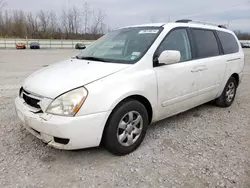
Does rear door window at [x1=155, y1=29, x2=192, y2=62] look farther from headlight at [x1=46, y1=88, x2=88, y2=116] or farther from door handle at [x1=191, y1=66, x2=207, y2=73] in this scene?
headlight at [x1=46, y1=88, x2=88, y2=116]

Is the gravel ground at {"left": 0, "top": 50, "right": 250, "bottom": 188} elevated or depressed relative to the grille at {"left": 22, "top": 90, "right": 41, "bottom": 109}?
depressed

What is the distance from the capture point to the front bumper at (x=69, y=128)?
2107 millimetres

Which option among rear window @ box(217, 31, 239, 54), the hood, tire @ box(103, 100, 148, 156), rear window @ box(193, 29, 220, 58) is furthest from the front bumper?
rear window @ box(217, 31, 239, 54)

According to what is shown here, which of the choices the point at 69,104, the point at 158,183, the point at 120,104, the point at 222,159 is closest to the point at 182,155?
the point at 222,159

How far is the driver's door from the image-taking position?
282cm

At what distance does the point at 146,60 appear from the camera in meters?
2.67

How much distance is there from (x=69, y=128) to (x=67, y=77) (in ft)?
2.05

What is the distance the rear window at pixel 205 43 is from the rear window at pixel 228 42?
0.28 m

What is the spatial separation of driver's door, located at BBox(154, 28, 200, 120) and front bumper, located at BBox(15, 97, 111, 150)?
96cm

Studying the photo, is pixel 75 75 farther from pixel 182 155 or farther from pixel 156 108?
pixel 182 155

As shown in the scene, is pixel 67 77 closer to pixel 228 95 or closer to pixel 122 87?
pixel 122 87

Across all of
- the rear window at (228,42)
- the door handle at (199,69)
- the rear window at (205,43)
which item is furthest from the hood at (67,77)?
the rear window at (228,42)

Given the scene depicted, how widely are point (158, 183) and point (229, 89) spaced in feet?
9.94

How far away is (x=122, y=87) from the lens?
237 centimetres
